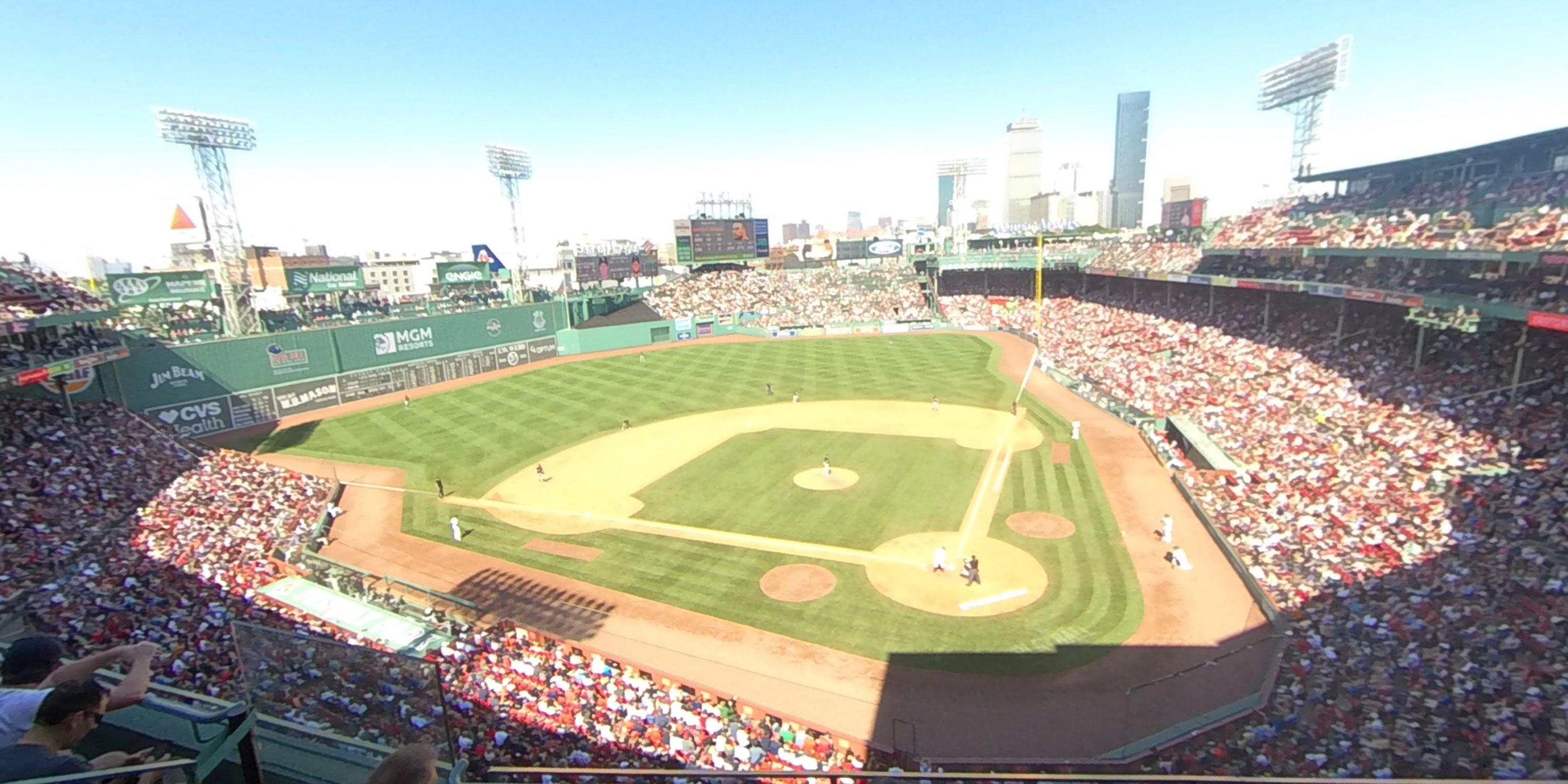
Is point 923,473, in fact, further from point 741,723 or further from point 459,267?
point 459,267

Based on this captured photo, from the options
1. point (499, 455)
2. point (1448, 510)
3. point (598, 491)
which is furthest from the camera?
point (499, 455)

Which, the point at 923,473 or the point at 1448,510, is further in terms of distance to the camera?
the point at 923,473

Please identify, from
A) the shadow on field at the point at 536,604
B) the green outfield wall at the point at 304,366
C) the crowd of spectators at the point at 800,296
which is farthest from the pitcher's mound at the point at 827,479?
the crowd of spectators at the point at 800,296

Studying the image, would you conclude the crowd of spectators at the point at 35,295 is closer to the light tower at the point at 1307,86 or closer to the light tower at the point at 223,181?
the light tower at the point at 223,181

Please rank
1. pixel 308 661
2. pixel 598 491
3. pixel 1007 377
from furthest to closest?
pixel 1007 377, pixel 598 491, pixel 308 661

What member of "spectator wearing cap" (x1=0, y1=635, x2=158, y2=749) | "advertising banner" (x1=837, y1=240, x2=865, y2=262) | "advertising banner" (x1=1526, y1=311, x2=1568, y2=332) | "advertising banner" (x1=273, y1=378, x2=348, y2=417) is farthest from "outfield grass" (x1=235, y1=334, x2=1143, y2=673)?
"advertising banner" (x1=837, y1=240, x2=865, y2=262)

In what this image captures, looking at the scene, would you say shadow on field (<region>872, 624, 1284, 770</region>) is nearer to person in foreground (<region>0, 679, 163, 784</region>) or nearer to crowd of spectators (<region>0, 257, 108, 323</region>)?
person in foreground (<region>0, 679, 163, 784</region>)

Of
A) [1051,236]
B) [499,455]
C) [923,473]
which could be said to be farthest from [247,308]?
[1051,236]

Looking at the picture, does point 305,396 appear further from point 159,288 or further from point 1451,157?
point 1451,157
